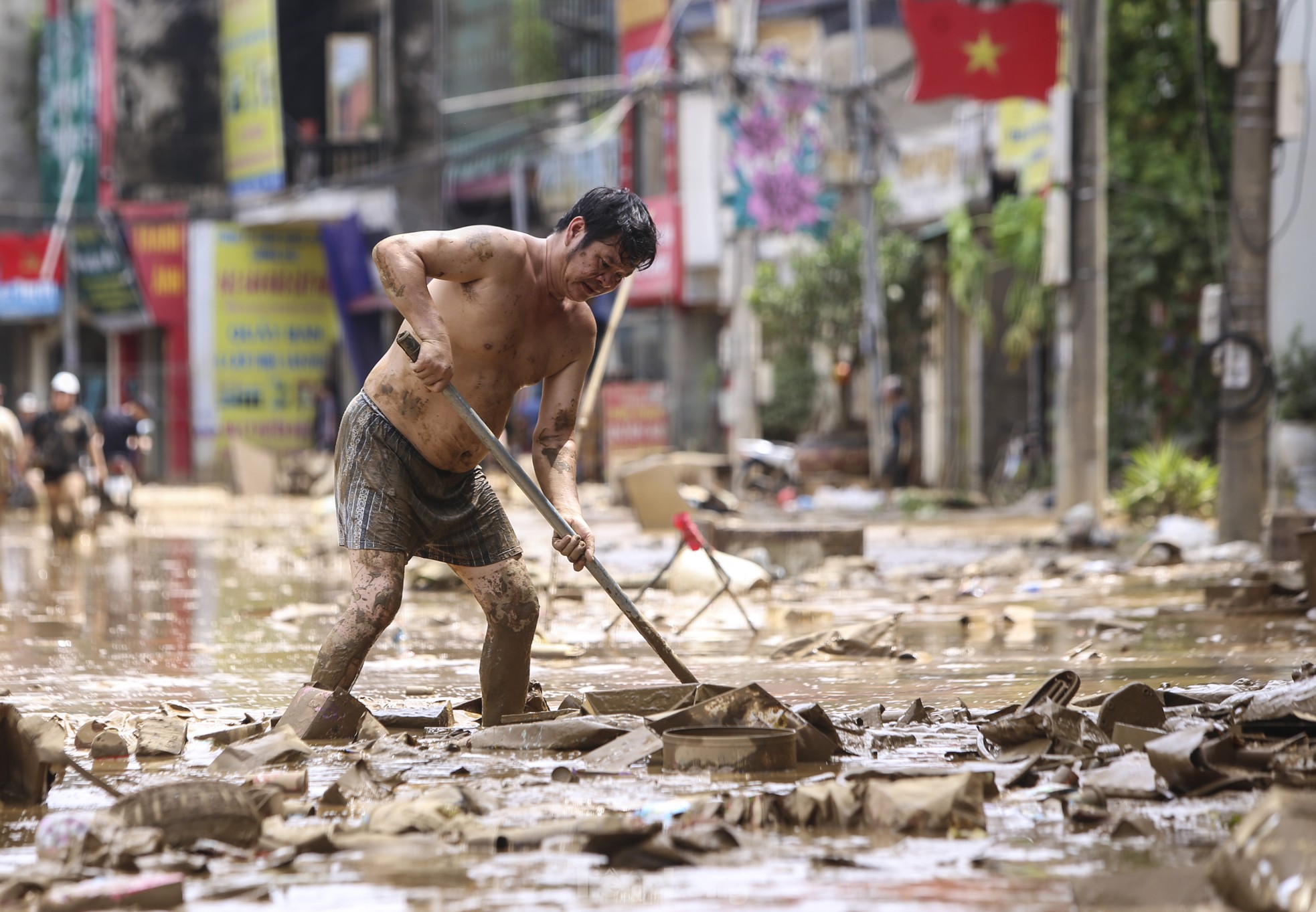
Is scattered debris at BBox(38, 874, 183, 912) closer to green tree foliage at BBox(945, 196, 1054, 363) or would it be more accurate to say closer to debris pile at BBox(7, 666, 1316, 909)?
debris pile at BBox(7, 666, 1316, 909)

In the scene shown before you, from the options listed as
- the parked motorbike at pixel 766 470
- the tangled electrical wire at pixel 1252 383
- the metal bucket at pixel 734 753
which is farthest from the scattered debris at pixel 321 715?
the parked motorbike at pixel 766 470

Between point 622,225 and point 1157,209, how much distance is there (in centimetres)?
1444

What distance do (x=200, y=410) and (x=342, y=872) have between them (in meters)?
30.5

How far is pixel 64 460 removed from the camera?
16.8 meters

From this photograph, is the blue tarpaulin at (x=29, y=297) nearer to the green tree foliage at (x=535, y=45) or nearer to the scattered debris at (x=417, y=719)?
the green tree foliage at (x=535, y=45)

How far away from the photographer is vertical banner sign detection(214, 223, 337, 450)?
32875 millimetres

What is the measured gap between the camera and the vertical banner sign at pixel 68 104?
3688 centimetres

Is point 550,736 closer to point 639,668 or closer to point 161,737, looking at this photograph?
point 161,737

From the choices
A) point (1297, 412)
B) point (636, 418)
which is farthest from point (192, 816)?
point (636, 418)

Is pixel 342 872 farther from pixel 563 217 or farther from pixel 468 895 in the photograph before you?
pixel 563 217

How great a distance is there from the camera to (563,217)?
17.3 feet

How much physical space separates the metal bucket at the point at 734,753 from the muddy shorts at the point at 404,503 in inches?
37.4

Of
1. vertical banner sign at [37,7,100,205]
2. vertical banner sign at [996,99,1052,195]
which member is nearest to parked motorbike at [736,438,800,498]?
vertical banner sign at [996,99,1052,195]

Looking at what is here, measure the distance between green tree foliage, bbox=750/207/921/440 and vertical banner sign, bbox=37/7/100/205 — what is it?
59.4 feet
